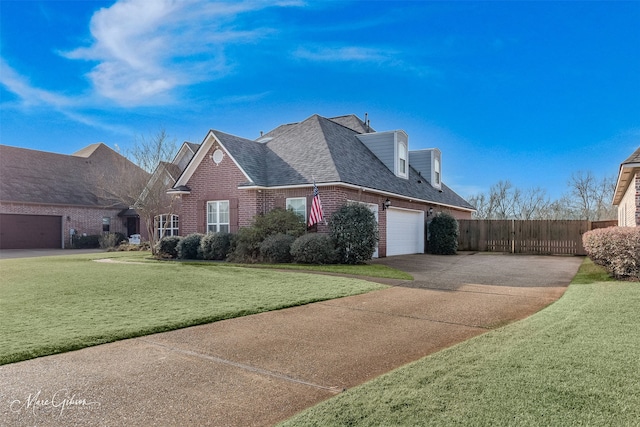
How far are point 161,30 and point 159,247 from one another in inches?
366

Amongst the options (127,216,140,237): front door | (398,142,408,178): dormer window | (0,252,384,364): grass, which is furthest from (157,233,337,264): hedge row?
(127,216,140,237): front door

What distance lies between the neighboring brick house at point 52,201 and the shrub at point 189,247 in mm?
8474

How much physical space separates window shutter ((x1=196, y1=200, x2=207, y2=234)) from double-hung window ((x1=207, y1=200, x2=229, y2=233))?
5.4 inches

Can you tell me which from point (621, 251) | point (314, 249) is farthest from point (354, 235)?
point (621, 251)

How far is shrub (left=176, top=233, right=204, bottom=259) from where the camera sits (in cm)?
1705

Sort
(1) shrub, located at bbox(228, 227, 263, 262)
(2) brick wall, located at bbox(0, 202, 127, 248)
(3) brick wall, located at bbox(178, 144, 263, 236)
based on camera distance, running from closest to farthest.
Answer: (1) shrub, located at bbox(228, 227, 263, 262)
(3) brick wall, located at bbox(178, 144, 263, 236)
(2) brick wall, located at bbox(0, 202, 127, 248)

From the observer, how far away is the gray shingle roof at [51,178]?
27.4m

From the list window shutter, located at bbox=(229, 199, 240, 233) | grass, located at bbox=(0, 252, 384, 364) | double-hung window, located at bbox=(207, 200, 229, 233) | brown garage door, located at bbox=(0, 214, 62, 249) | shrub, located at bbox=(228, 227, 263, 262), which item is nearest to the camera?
grass, located at bbox=(0, 252, 384, 364)

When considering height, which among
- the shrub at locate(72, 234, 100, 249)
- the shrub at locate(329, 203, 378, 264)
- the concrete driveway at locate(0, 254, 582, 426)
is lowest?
the concrete driveway at locate(0, 254, 582, 426)

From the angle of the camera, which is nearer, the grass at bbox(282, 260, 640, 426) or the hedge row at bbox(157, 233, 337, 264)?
the grass at bbox(282, 260, 640, 426)

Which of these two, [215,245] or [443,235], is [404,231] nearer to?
[443,235]

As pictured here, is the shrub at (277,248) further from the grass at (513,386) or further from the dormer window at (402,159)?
the grass at (513,386)

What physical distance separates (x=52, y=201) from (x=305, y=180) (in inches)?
867

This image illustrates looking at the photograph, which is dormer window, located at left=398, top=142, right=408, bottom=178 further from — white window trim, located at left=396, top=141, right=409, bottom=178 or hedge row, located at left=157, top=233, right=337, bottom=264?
hedge row, located at left=157, top=233, right=337, bottom=264
